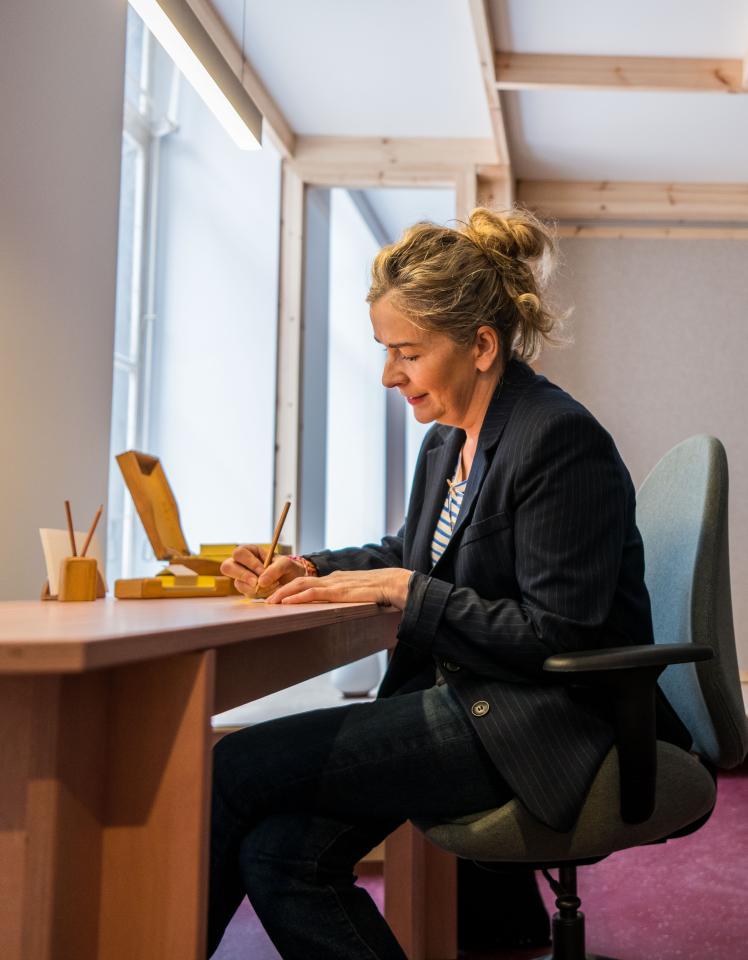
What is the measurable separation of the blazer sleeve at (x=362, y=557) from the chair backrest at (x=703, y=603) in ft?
1.68

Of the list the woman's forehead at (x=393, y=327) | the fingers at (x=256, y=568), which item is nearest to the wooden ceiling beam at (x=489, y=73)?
the woman's forehead at (x=393, y=327)

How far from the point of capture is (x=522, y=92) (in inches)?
158

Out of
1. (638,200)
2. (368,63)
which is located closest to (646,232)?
(638,200)

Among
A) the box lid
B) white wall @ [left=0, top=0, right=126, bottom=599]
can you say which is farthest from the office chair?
white wall @ [left=0, top=0, right=126, bottom=599]

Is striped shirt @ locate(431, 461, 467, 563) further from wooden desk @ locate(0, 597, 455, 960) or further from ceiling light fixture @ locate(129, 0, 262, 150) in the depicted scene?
ceiling light fixture @ locate(129, 0, 262, 150)

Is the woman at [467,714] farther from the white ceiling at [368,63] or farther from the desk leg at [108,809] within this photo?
the white ceiling at [368,63]

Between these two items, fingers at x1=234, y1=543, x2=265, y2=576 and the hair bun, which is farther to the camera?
fingers at x1=234, y1=543, x2=265, y2=576

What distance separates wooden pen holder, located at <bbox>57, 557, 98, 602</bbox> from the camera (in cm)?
164

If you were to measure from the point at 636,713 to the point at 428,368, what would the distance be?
2.00 feet

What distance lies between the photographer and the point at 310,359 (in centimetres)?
461

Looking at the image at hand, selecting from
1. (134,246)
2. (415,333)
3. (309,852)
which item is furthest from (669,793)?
(134,246)

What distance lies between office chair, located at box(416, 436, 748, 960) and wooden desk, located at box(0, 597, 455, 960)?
47 centimetres

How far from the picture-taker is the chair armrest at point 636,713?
48.1 inches

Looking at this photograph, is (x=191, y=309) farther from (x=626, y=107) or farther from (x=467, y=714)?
(x=467, y=714)
